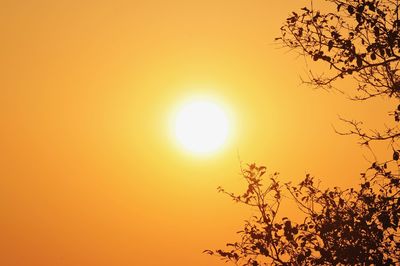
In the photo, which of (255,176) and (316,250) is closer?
(316,250)

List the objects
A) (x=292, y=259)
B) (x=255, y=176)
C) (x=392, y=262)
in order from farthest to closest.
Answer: (x=255, y=176), (x=292, y=259), (x=392, y=262)

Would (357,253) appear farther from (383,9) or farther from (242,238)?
(383,9)

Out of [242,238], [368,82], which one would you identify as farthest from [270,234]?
[368,82]

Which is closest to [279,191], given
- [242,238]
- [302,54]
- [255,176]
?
[255,176]

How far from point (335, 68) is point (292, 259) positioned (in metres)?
4.89

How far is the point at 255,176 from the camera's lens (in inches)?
535

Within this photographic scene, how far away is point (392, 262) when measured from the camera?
9789 millimetres

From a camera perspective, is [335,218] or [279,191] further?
[279,191]

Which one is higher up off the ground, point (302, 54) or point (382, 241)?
point (302, 54)

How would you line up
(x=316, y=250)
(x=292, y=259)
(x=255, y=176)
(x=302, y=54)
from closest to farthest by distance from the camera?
(x=302, y=54)
(x=316, y=250)
(x=292, y=259)
(x=255, y=176)

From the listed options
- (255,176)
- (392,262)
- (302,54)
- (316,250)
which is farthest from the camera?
(255,176)

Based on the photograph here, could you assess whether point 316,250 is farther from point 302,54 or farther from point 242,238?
point 302,54

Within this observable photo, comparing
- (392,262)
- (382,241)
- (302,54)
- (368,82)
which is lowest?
(392,262)

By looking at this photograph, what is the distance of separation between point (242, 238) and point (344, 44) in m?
5.56
